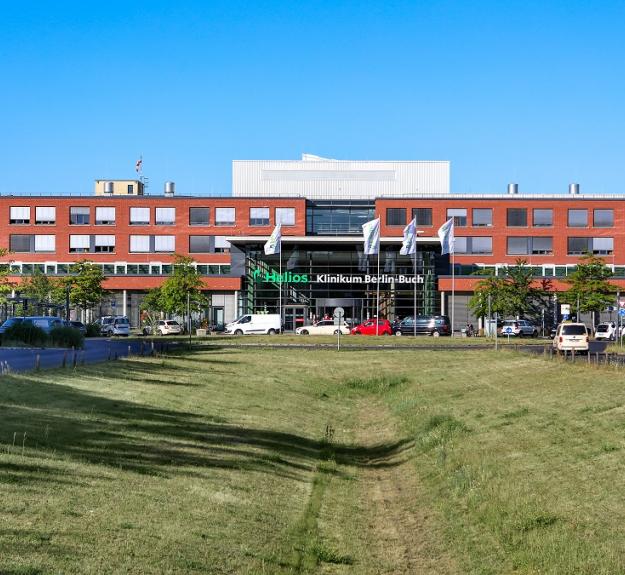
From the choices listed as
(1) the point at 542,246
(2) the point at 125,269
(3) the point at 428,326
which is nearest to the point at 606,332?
(3) the point at 428,326

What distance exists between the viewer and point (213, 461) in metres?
18.3

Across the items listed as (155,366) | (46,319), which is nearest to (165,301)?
(46,319)

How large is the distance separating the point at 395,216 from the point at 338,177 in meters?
12.7

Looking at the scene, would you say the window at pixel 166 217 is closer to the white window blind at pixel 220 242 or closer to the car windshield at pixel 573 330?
the white window blind at pixel 220 242

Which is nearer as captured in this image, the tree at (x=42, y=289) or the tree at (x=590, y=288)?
the tree at (x=42, y=289)

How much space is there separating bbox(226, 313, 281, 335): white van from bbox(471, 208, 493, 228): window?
82.3ft

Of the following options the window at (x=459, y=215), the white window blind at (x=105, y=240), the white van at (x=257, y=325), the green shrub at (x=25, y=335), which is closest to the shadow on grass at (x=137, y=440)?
the green shrub at (x=25, y=335)

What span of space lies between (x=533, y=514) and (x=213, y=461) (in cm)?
622

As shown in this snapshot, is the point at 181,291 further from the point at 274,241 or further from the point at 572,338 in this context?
the point at 572,338

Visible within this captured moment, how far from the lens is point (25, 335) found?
4788cm

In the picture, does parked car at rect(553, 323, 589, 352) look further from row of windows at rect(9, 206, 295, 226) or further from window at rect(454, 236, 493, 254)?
row of windows at rect(9, 206, 295, 226)

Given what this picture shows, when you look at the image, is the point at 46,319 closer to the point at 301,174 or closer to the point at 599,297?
the point at 599,297

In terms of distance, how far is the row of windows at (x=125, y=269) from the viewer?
3989 inches

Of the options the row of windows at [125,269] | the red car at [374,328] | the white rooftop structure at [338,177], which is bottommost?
the red car at [374,328]
